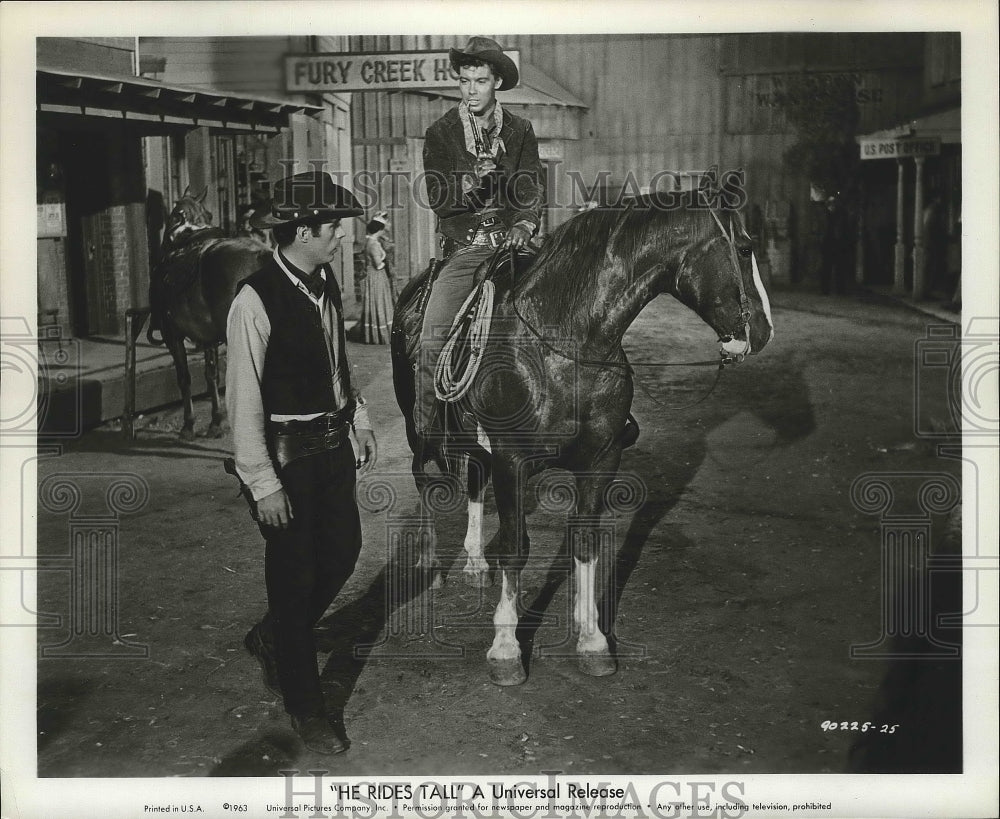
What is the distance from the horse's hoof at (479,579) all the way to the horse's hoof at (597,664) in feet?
3.46

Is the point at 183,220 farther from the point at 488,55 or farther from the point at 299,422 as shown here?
the point at 299,422

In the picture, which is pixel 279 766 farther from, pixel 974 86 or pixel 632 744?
pixel 974 86

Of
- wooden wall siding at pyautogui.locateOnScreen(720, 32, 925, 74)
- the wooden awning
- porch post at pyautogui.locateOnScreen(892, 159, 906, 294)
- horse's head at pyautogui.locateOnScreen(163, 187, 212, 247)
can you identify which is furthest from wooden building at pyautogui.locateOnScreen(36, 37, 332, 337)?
porch post at pyautogui.locateOnScreen(892, 159, 906, 294)

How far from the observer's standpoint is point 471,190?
5.34 meters

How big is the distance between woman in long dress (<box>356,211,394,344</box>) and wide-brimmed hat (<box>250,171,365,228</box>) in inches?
368

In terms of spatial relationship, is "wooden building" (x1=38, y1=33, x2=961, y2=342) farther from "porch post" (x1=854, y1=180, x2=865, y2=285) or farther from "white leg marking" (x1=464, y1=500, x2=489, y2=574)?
"white leg marking" (x1=464, y1=500, x2=489, y2=574)

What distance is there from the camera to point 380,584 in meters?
5.80

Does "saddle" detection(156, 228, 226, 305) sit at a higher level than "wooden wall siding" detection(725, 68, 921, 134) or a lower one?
lower

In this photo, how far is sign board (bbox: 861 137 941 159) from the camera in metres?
13.4

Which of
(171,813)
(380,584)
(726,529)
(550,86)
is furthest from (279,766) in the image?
(550,86)

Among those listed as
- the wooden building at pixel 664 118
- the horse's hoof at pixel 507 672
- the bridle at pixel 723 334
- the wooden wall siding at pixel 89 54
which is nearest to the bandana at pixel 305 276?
the bridle at pixel 723 334

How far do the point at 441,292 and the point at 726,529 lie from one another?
272cm

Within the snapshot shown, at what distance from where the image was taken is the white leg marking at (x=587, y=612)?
4.80 m

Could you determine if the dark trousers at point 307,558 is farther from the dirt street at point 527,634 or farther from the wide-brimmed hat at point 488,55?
the wide-brimmed hat at point 488,55
